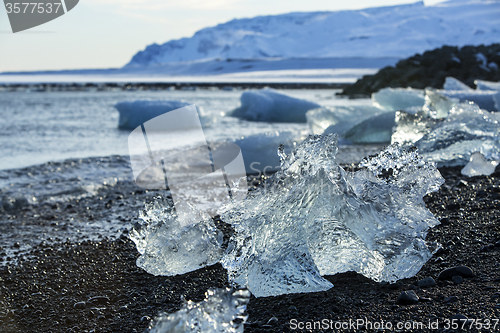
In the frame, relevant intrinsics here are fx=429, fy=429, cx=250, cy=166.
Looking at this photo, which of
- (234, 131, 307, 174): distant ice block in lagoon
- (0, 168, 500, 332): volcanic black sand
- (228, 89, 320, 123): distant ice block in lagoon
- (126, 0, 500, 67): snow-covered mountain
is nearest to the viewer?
(0, 168, 500, 332): volcanic black sand

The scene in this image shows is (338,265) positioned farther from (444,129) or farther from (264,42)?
(264,42)

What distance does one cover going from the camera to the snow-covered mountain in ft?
→ 261

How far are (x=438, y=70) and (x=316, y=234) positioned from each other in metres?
16.7

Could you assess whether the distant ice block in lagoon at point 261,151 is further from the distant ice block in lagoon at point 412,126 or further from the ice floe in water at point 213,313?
the ice floe in water at point 213,313

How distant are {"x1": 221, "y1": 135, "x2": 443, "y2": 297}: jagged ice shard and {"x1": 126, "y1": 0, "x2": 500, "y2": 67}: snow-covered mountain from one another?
71776 mm

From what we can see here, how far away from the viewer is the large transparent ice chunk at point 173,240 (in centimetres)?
202

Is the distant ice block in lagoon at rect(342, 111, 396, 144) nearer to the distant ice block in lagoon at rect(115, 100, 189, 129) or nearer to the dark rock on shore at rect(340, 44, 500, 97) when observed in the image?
the distant ice block in lagoon at rect(115, 100, 189, 129)

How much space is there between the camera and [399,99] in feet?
25.7

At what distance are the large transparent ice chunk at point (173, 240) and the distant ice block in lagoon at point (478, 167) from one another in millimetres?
2330

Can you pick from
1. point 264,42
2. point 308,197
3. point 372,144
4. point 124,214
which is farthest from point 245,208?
point 264,42

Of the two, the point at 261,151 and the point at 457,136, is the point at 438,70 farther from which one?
the point at 261,151

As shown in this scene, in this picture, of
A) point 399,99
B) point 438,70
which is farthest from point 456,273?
point 438,70

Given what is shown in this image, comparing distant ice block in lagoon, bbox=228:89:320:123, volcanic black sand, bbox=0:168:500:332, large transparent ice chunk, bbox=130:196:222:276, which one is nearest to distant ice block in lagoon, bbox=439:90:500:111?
distant ice block in lagoon, bbox=228:89:320:123

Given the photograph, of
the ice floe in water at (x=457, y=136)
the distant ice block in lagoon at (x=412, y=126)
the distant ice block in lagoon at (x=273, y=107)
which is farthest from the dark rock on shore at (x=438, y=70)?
the ice floe in water at (x=457, y=136)
